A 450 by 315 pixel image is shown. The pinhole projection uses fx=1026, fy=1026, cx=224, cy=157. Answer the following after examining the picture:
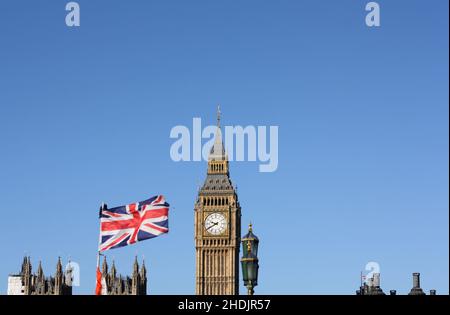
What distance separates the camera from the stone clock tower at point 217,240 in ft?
509

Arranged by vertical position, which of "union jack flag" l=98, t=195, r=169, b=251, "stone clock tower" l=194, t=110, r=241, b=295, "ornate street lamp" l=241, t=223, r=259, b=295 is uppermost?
"stone clock tower" l=194, t=110, r=241, b=295

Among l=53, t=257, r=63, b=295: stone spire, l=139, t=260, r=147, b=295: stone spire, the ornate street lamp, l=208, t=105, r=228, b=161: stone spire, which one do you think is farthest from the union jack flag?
Result: l=208, t=105, r=228, b=161: stone spire

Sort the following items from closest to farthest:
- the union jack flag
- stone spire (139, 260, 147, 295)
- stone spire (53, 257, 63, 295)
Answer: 1. the union jack flag
2. stone spire (53, 257, 63, 295)
3. stone spire (139, 260, 147, 295)

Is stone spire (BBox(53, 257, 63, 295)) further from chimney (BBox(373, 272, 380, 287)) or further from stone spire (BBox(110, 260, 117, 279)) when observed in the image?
chimney (BBox(373, 272, 380, 287))

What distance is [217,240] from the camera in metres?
157

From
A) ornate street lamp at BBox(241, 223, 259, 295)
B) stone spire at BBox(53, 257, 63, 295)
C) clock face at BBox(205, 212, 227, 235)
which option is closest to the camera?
ornate street lamp at BBox(241, 223, 259, 295)

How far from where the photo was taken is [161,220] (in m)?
46.9

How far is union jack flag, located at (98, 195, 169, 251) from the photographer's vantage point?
46969 mm

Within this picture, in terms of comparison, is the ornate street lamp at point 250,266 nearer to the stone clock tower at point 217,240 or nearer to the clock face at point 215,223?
the stone clock tower at point 217,240
